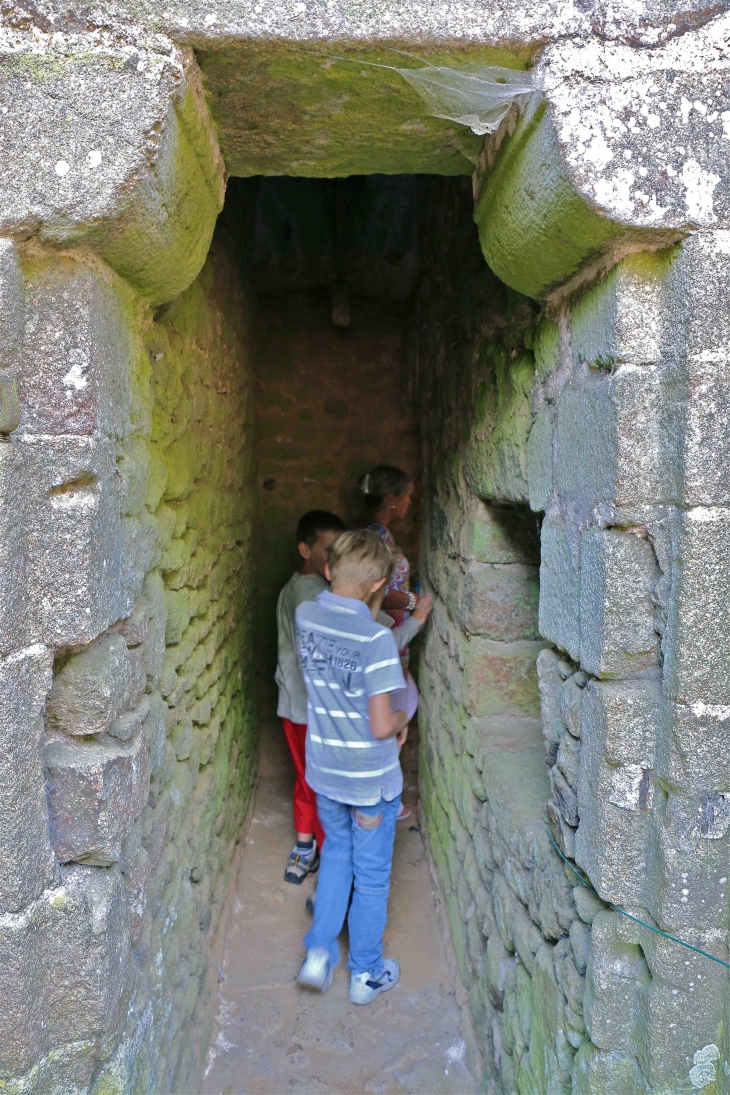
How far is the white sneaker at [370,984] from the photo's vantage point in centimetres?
261

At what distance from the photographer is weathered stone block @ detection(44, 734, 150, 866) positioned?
1237 mm

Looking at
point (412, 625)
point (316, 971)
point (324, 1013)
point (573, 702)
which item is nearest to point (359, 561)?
point (412, 625)

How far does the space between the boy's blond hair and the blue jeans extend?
0.85 meters

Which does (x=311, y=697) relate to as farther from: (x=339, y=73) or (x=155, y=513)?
(x=339, y=73)

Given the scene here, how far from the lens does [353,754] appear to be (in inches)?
101

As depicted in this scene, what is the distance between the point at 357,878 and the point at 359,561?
1.25 meters

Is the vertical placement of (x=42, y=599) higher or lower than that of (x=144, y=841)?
higher

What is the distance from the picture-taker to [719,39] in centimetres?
119

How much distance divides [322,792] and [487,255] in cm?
197

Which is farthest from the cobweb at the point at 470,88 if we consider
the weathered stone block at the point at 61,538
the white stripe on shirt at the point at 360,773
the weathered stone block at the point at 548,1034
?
the white stripe on shirt at the point at 360,773

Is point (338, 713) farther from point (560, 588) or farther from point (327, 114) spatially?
point (327, 114)

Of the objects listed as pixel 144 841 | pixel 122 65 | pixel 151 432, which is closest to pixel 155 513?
pixel 151 432

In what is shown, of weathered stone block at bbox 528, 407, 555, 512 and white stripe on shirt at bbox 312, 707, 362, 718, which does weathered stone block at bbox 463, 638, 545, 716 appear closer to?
white stripe on shirt at bbox 312, 707, 362, 718

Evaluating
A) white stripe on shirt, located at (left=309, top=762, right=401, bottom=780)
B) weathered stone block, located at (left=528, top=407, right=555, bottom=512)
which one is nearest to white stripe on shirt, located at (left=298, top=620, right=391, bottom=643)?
white stripe on shirt, located at (left=309, top=762, right=401, bottom=780)
